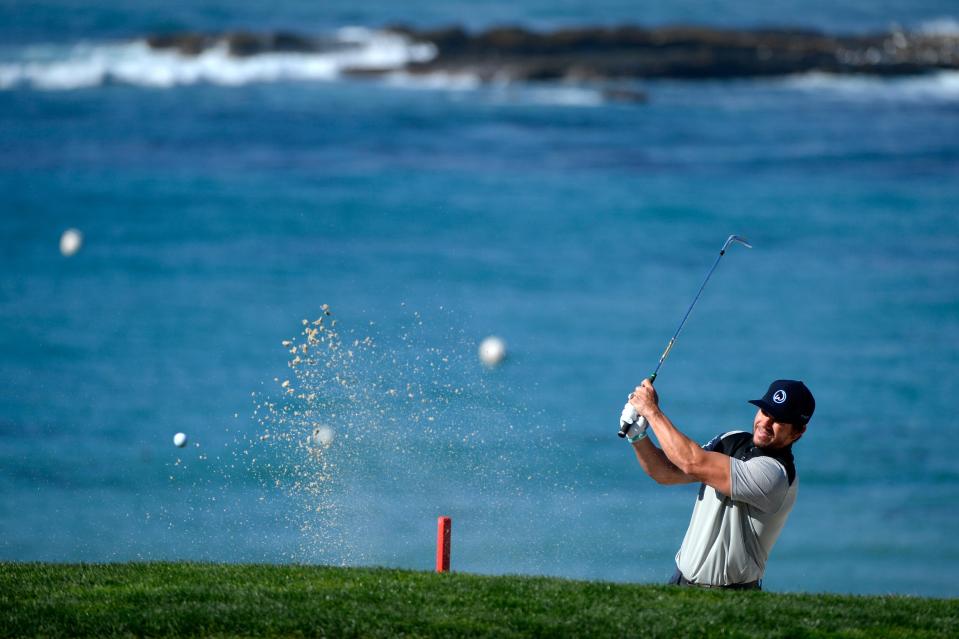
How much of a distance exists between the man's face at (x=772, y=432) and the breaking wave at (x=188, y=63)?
26885mm

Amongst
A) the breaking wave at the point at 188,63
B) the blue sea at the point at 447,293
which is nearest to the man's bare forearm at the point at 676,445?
the blue sea at the point at 447,293

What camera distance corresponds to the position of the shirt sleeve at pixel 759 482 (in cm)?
602

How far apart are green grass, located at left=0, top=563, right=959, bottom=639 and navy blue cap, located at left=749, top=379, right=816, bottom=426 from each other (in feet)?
2.84

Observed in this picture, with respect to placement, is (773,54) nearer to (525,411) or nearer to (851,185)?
(851,185)

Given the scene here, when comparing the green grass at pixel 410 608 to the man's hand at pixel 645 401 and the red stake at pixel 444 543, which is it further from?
the man's hand at pixel 645 401

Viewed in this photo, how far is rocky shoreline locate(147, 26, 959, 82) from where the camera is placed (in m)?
32.2

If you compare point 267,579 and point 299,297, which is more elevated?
point 299,297

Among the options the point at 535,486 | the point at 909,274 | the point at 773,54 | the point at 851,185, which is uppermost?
the point at 773,54

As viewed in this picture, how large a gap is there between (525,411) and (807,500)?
343 centimetres

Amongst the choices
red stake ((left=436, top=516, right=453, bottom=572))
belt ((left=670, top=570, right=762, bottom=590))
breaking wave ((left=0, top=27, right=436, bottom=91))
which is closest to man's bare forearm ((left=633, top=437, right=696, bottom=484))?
belt ((left=670, top=570, right=762, bottom=590))

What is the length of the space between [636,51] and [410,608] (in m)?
27.7

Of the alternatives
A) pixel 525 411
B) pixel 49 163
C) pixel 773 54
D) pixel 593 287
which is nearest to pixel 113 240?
pixel 49 163

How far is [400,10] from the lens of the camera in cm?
3466

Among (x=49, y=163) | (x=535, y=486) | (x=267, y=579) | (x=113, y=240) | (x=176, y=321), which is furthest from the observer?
(x=49, y=163)
